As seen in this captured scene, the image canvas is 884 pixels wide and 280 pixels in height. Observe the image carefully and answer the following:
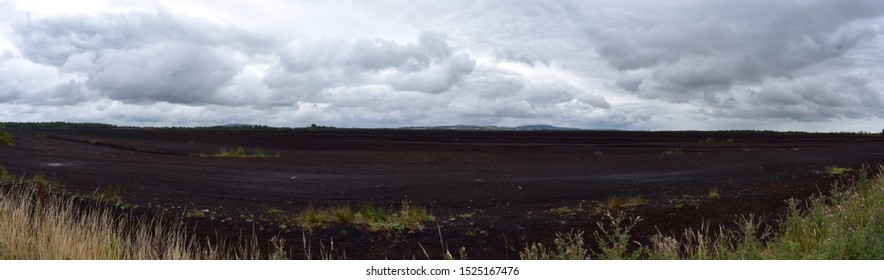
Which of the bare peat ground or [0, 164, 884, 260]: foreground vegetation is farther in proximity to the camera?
the bare peat ground

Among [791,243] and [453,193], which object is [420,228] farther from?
[791,243]

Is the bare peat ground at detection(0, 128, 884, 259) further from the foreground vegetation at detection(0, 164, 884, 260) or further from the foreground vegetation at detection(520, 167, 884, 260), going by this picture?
the foreground vegetation at detection(520, 167, 884, 260)

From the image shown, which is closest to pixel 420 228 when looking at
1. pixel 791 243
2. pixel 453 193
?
pixel 453 193

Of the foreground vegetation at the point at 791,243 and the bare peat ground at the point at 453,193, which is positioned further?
the bare peat ground at the point at 453,193

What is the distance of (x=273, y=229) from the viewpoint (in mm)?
10531

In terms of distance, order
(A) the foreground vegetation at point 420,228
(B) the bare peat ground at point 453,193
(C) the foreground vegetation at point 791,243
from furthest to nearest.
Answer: (B) the bare peat ground at point 453,193 → (A) the foreground vegetation at point 420,228 → (C) the foreground vegetation at point 791,243

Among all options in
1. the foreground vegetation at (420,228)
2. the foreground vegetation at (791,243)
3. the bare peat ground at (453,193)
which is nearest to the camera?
the foreground vegetation at (791,243)

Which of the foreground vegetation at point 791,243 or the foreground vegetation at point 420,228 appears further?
the foreground vegetation at point 420,228

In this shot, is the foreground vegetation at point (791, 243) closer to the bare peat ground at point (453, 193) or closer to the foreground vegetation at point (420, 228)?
the foreground vegetation at point (420, 228)

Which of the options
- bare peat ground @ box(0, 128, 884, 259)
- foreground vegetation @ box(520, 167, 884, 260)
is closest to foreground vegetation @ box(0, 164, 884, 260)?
foreground vegetation @ box(520, 167, 884, 260)

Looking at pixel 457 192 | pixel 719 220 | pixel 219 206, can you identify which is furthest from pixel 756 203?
pixel 219 206

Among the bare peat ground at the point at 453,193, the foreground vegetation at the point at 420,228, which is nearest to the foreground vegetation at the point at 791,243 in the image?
the foreground vegetation at the point at 420,228
